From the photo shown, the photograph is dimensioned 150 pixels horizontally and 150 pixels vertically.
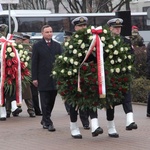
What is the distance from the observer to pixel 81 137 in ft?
35.6

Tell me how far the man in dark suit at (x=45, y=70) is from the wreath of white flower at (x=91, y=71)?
50.3 inches

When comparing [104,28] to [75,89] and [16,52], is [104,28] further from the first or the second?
[16,52]

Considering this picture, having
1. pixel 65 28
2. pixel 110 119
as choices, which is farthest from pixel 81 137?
pixel 65 28

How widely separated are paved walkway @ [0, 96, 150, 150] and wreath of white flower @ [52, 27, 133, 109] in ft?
2.13

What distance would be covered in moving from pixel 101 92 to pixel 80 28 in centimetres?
137

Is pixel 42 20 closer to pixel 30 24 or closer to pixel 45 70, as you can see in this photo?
pixel 30 24

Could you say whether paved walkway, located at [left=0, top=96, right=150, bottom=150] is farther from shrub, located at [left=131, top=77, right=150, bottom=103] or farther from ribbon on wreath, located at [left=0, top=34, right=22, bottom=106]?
shrub, located at [left=131, top=77, right=150, bottom=103]

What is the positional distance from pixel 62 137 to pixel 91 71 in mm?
1472

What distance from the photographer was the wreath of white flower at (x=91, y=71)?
10.3 metres

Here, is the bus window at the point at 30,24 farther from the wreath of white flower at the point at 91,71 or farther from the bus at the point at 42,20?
the wreath of white flower at the point at 91,71

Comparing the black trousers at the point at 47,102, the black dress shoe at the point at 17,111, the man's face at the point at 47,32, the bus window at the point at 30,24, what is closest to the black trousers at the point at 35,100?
the black dress shoe at the point at 17,111

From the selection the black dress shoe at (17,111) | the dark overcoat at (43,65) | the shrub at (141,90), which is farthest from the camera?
the shrub at (141,90)

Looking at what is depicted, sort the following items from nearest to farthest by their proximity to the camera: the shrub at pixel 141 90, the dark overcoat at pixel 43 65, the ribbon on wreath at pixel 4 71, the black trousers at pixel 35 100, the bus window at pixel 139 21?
the dark overcoat at pixel 43 65
the ribbon on wreath at pixel 4 71
the black trousers at pixel 35 100
the shrub at pixel 141 90
the bus window at pixel 139 21

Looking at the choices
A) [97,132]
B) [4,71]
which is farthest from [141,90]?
[97,132]
